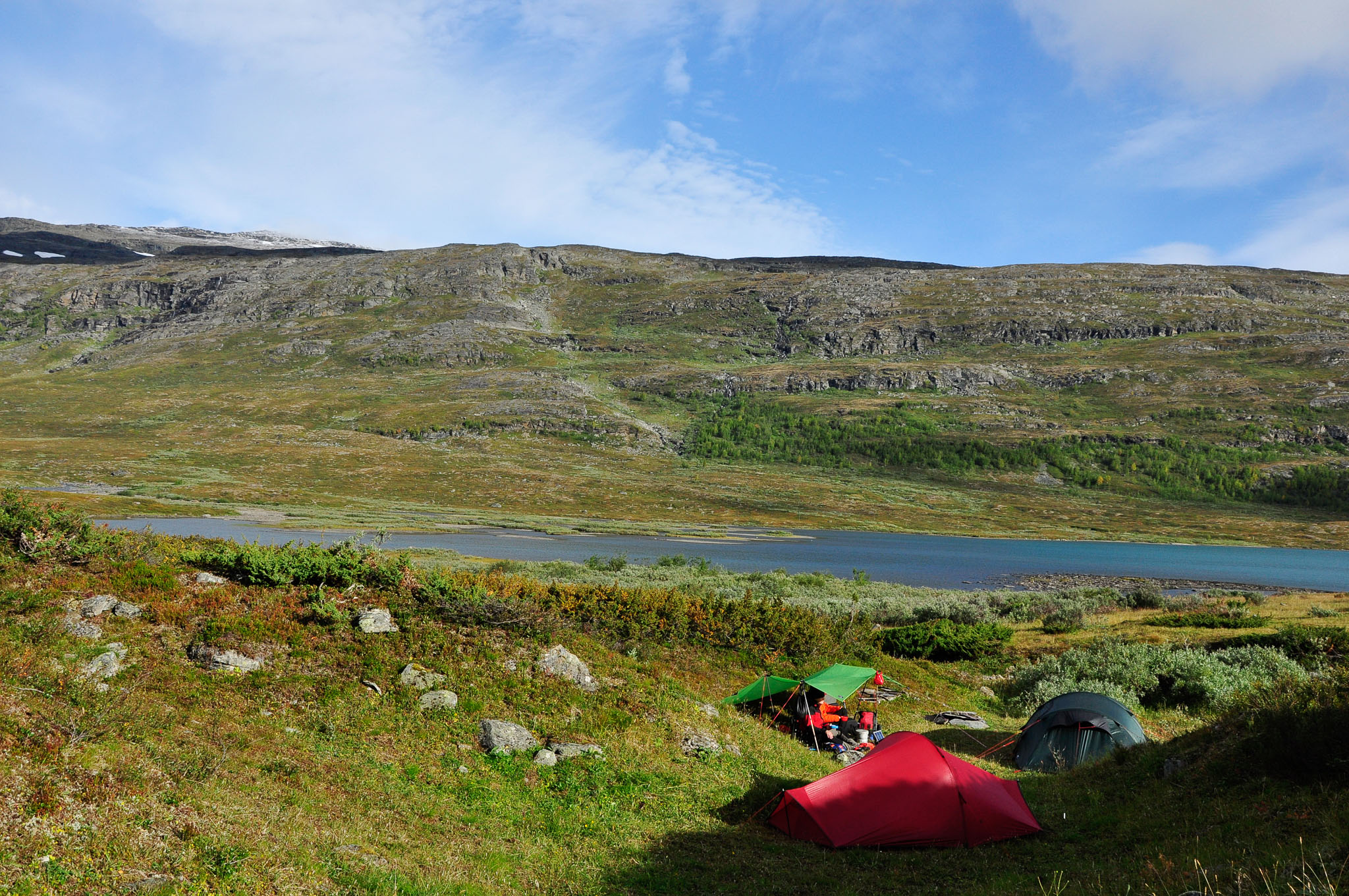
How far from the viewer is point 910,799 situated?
11547 mm

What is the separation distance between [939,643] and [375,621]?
21715 mm

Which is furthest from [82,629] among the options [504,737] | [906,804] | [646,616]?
[906,804]

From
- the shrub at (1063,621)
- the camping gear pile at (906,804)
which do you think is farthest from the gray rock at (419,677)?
the shrub at (1063,621)

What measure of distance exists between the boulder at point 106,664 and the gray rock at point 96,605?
5.41 feet

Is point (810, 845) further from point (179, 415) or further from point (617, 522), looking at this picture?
point (179, 415)

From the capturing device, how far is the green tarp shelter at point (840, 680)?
56.9 ft

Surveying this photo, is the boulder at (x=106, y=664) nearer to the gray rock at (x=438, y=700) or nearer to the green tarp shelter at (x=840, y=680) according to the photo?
the gray rock at (x=438, y=700)

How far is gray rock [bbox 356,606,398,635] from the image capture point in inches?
565

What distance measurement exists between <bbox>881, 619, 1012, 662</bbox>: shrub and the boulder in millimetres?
24121

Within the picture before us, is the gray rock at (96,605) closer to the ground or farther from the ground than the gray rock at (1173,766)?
A: closer to the ground

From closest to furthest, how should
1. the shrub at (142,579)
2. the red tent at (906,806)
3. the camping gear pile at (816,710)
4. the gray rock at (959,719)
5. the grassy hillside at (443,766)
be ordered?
A: the grassy hillside at (443,766), the red tent at (906,806), the shrub at (142,579), the camping gear pile at (816,710), the gray rock at (959,719)

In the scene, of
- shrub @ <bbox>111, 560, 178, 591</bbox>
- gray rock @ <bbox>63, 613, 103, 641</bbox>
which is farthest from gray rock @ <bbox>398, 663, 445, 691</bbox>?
shrub @ <bbox>111, 560, 178, 591</bbox>

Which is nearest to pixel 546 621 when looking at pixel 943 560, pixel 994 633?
pixel 994 633

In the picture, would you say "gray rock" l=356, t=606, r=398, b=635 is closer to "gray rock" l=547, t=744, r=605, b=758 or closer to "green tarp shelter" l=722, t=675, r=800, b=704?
"gray rock" l=547, t=744, r=605, b=758
